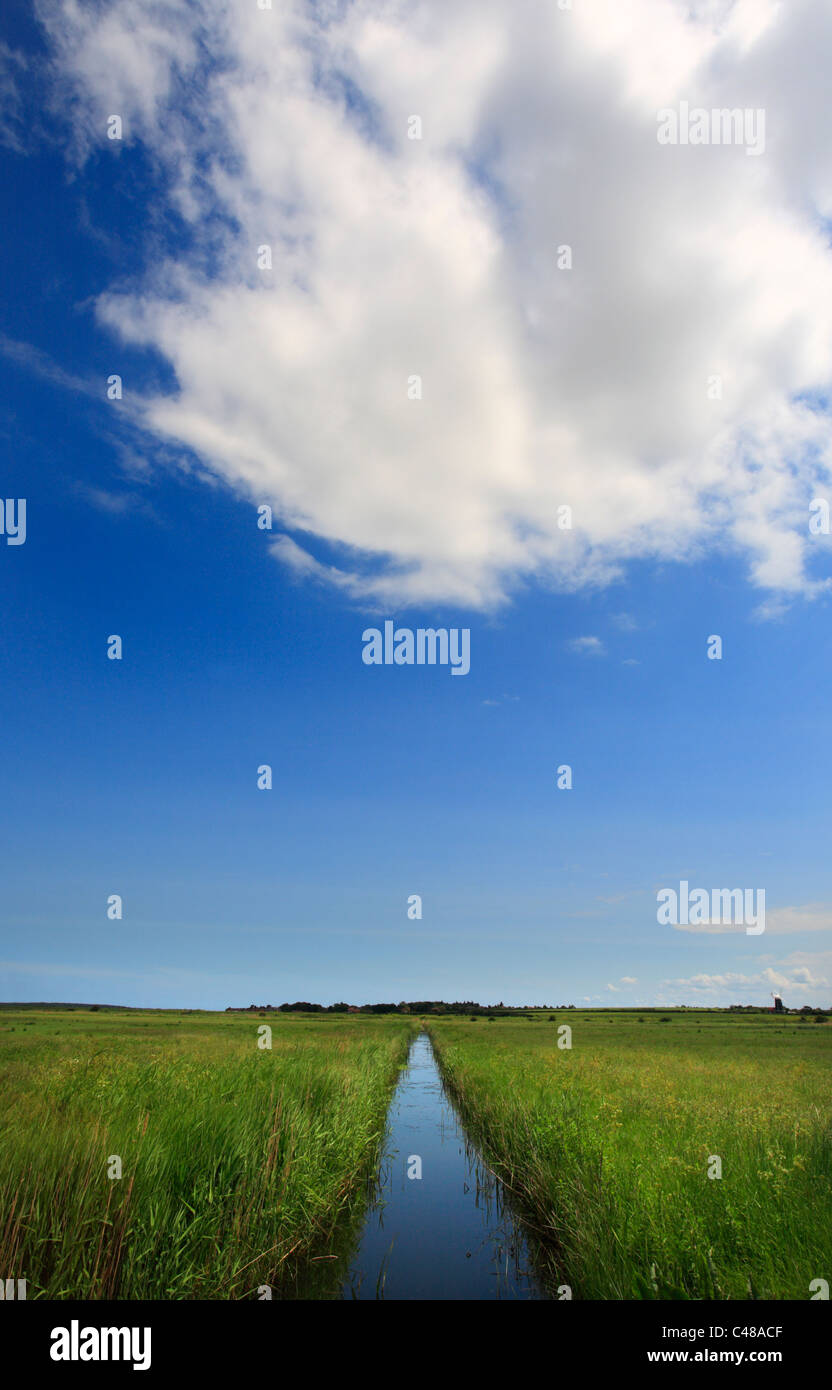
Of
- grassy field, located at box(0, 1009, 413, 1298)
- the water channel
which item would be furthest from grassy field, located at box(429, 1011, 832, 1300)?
grassy field, located at box(0, 1009, 413, 1298)

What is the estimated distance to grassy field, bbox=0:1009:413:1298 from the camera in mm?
8273

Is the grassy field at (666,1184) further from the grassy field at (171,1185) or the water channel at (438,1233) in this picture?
A: the grassy field at (171,1185)

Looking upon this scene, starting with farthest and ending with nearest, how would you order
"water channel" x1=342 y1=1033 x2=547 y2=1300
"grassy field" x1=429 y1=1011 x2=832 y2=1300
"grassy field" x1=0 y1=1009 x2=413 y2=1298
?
"water channel" x1=342 y1=1033 x2=547 y2=1300 → "grassy field" x1=0 y1=1009 x2=413 y2=1298 → "grassy field" x1=429 y1=1011 x2=832 y2=1300

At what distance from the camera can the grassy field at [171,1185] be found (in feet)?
27.1

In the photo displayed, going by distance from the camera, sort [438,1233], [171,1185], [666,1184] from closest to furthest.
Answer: [171,1185] → [666,1184] → [438,1233]

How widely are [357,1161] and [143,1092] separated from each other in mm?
6483

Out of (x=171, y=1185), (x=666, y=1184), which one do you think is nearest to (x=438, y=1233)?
(x=666, y=1184)

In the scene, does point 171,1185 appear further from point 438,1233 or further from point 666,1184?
point 438,1233

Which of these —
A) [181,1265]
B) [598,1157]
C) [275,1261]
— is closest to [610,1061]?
[598,1157]

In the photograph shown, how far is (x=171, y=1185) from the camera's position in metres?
9.79

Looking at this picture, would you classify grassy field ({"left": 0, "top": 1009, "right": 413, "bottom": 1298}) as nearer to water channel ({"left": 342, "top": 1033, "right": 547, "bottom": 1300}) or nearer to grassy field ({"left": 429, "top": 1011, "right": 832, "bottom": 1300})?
water channel ({"left": 342, "top": 1033, "right": 547, "bottom": 1300})

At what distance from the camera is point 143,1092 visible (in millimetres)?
14078

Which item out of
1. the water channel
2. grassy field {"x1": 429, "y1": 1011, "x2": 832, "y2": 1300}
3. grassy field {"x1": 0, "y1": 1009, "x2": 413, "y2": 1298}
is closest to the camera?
grassy field {"x1": 429, "y1": 1011, "x2": 832, "y2": 1300}

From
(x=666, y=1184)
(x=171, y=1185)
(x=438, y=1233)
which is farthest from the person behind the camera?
(x=438, y=1233)
